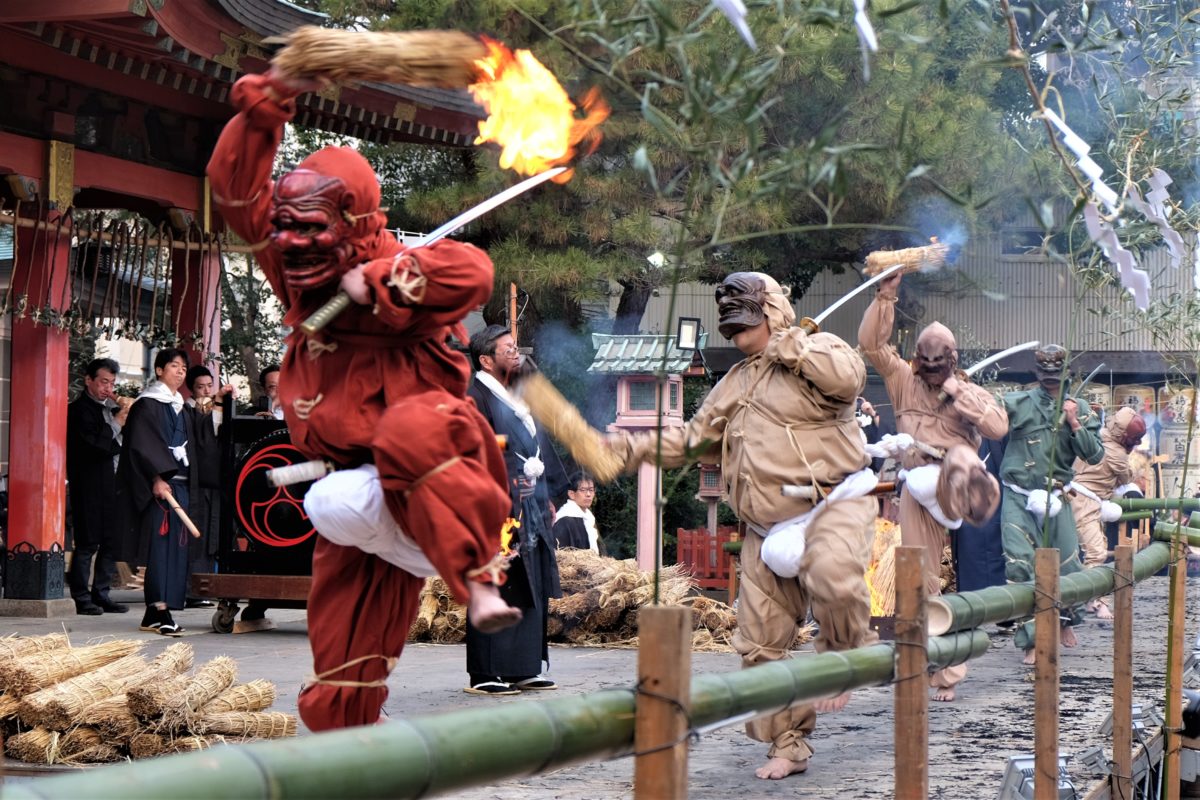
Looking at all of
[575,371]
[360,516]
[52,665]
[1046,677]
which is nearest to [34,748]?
[52,665]

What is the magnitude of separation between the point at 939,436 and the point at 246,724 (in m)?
4.24

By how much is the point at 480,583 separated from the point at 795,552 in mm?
2584

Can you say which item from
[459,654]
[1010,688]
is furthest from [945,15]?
[459,654]

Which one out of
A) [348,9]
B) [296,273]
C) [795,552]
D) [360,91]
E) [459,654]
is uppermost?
[348,9]

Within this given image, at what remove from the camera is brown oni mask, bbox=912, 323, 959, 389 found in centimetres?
834

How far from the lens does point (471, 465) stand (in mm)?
3652

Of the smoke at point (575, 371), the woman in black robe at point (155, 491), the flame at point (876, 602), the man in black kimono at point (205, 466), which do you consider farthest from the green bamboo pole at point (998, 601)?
the smoke at point (575, 371)

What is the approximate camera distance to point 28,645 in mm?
6055

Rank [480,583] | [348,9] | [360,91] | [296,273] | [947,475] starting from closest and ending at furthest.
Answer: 1. [480,583]
2. [296,273]
3. [947,475]
4. [360,91]
5. [348,9]

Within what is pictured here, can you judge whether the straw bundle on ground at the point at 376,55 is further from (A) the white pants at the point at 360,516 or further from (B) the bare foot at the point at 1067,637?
(B) the bare foot at the point at 1067,637

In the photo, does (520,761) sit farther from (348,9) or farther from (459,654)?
(348,9)

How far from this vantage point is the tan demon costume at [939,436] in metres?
8.05

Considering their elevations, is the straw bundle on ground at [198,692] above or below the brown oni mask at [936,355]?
below

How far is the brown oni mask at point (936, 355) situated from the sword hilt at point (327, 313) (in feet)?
16.8
